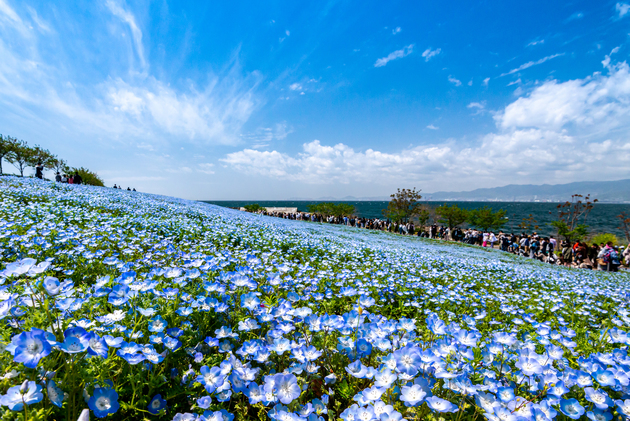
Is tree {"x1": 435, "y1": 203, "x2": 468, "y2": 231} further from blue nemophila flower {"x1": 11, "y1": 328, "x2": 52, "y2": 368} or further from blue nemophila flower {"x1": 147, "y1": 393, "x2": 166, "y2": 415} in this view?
blue nemophila flower {"x1": 11, "y1": 328, "x2": 52, "y2": 368}

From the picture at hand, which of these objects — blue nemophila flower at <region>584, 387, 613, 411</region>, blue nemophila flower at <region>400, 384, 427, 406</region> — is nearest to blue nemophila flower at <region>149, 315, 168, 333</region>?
blue nemophila flower at <region>400, 384, 427, 406</region>

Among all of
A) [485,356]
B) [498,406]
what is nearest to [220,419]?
[498,406]

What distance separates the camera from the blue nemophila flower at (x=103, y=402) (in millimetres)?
1284

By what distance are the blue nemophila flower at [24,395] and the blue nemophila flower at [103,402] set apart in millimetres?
204

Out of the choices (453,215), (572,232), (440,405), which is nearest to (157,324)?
(440,405)

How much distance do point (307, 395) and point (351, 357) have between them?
42 centimetres

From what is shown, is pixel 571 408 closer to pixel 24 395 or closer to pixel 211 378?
pixel 211 378

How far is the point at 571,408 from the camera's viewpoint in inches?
59.6

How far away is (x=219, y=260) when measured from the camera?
Result: 3.88m

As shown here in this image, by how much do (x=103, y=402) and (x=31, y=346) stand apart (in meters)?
0.44

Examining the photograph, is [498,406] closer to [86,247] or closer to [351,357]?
[351,357]

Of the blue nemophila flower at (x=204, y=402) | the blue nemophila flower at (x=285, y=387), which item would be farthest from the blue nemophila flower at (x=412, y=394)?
the blue nemophila flower at (x=204, y=402)

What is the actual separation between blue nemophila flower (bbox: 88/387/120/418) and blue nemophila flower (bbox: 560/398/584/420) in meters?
2.40

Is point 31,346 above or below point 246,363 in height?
above
